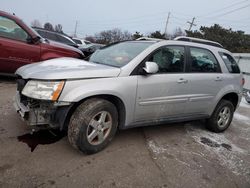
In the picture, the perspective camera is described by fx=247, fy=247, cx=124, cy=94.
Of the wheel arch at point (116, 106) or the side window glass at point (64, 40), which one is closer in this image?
the wheel arch at point (116, 106)

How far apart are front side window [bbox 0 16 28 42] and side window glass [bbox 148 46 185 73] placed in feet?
13.1

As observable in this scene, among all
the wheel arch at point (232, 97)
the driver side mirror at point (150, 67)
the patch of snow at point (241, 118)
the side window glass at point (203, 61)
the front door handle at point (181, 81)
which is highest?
the side window glass at point (203, 61)

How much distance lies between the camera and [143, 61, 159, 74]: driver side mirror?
356cm

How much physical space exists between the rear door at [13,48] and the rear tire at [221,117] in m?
4.58

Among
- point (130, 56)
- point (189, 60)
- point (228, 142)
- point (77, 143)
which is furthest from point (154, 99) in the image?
point (228, 142)

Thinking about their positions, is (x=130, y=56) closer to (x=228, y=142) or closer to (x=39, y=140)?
(x=39, y=140)

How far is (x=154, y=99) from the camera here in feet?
12.6

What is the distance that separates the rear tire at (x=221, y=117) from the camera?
5.02m

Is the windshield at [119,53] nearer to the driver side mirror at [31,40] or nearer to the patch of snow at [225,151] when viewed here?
the patch of snow at [225,151]

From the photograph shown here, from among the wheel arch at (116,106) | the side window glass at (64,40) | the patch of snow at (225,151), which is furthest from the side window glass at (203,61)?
the side window glass at (64,40)

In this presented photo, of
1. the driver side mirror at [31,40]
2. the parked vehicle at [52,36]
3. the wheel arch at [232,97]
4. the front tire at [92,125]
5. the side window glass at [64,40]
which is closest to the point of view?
the front tire at [92,125]

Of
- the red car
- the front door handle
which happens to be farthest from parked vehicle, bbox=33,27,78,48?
the front door handle

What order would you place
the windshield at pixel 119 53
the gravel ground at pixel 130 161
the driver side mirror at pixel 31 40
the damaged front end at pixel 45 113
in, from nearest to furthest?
the gravel ground at pixel 130 161
the damaged front end at pixel 45 113
the windshield at pixel 119 53
the driver side mirror at pixel 31 40

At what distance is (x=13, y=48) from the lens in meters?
6.17
